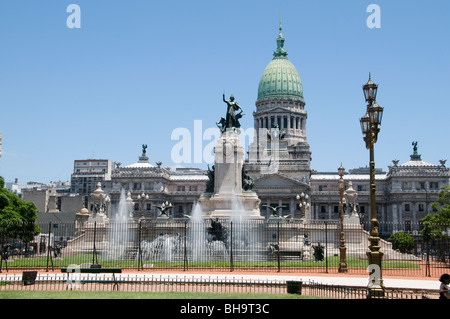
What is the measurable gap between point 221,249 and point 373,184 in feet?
67.0

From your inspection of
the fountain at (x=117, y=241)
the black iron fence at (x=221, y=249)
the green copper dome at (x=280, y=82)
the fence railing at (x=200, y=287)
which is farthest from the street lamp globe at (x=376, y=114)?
the green copper dome at (x=280, y=82)

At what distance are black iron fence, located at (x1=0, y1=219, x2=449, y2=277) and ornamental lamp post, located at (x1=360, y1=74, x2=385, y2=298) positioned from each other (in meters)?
12.4

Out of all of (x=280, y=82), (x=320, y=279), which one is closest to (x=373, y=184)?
(x=320, y=279)

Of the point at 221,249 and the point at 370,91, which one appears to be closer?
the point at 370,91

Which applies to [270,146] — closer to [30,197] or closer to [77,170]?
[30,197]

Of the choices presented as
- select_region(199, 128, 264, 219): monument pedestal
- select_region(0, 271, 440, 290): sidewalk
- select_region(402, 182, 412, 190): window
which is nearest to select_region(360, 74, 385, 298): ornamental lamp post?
select_region(0, 271, 440, 290): sidewalk

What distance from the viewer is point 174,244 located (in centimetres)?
3988

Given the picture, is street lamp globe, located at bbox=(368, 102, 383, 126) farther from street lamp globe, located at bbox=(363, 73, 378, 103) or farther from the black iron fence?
the black iron fence

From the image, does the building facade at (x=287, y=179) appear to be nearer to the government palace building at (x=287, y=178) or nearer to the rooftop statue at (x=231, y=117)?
the government palace building at (x=287, y=178)

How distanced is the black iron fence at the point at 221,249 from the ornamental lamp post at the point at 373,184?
40.6 feet

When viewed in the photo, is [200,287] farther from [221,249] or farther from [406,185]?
[406,185]

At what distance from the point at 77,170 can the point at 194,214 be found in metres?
123

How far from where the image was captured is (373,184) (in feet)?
61.0
